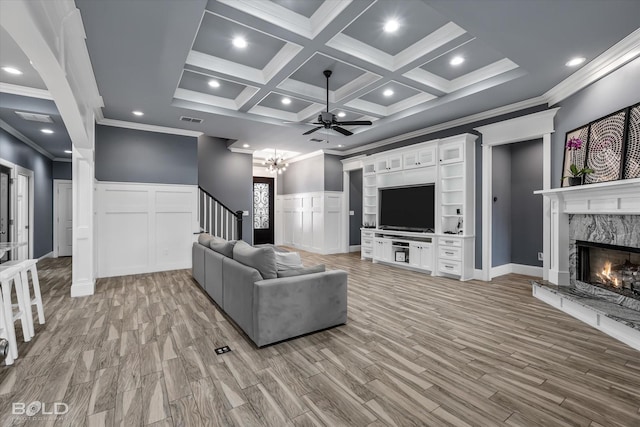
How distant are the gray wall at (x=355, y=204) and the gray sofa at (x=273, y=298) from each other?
573 cm

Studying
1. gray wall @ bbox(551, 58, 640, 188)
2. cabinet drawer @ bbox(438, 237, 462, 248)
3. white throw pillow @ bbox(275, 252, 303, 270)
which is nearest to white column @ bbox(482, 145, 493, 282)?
cabinet drawer @ bbox(438, 237, 462, 248)

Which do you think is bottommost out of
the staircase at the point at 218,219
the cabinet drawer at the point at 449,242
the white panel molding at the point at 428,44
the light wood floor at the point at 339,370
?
the light wood floor at the point at 339,370

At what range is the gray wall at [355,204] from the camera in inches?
348

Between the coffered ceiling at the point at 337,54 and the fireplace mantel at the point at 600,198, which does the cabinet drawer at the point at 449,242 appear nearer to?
the fireplace mantel at the point at 600,198

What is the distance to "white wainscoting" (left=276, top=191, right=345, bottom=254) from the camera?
331 inches

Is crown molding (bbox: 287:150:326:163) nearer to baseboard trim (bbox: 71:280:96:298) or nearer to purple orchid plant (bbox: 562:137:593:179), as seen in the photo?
purple orchid plant (bbox: 562:137:593:179)

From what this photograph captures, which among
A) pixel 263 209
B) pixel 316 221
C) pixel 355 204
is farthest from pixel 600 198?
pixel 263 209

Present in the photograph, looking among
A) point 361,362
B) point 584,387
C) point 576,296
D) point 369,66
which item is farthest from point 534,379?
point 369,66

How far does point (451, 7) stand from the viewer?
254 centimetres

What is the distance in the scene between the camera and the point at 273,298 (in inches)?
106

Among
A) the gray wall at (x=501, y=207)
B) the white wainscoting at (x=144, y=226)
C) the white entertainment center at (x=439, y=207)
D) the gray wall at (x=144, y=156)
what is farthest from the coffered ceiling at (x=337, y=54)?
the white wainscoting at (x=144, y=226)

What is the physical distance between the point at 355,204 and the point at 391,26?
19.8 feet

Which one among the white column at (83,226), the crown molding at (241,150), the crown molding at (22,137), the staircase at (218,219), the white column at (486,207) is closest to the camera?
the white column at (83,226)

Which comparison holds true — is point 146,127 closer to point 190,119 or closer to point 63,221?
point 190,119
